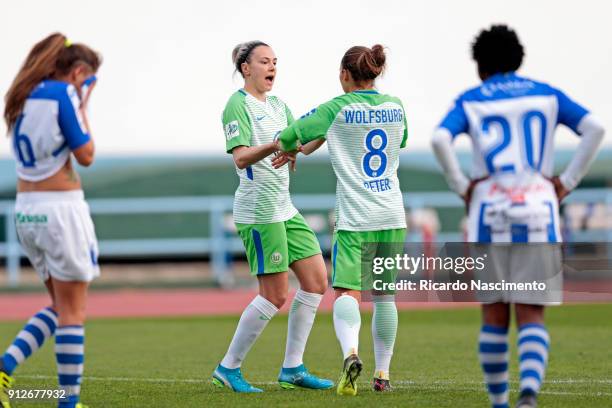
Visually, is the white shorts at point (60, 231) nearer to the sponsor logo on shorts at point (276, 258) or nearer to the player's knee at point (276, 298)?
the sponsor logo on shorts at point (276, 258)

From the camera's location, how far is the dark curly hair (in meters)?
5.48

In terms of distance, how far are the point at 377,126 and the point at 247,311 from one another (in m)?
1.56

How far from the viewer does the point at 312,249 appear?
761 centimetres

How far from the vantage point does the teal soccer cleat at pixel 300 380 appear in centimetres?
745

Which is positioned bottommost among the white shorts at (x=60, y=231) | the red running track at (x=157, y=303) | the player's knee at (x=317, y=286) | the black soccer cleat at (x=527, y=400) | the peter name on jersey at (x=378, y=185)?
the red running track at (x=157, y=303)

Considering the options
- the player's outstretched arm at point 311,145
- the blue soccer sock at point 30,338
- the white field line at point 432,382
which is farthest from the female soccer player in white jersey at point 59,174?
the white field line at point 432,382

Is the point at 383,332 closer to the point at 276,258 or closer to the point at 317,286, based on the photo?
the point at 317,286

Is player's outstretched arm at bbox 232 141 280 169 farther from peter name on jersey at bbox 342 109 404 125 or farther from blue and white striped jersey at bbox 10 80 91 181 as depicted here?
blue and white striped jersey at bbox 10 80 91 181

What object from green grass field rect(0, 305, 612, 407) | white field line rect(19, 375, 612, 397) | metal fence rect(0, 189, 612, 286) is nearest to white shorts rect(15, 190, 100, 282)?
green grass field rect(0, 305, 612, 407)

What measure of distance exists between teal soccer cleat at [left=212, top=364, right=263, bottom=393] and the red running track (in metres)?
11.4

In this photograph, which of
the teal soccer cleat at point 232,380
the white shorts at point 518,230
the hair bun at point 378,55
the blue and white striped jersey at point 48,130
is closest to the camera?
the white shorts at point 518,230

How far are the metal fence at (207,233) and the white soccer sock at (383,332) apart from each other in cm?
1684

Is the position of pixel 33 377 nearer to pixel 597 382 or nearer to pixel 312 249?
pixel 312 249

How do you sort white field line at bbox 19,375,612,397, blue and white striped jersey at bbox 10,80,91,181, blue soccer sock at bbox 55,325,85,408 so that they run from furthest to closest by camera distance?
white field line at bbox 19,375,612,397 → blue soccer sock at bbox 55,325,85,408 → blue and white striped jersey at bbox 10,80,91,181
